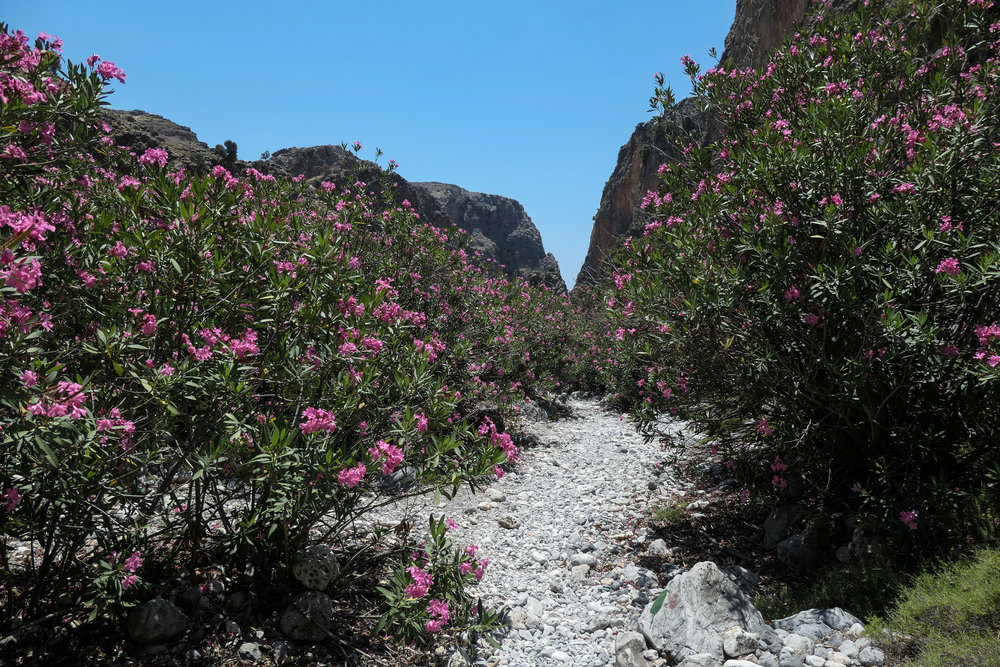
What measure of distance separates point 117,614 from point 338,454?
6.08 feet

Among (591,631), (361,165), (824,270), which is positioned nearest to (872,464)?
(824,270)

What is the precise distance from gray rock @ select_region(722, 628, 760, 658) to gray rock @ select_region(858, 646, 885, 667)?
2.12ft

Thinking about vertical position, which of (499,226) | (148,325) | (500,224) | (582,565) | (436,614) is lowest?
(582,565)

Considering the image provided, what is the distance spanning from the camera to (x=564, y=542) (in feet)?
20.7

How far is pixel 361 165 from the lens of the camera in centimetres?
966

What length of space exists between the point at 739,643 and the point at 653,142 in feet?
131

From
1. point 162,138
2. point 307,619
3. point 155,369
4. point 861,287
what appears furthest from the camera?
point 162,138

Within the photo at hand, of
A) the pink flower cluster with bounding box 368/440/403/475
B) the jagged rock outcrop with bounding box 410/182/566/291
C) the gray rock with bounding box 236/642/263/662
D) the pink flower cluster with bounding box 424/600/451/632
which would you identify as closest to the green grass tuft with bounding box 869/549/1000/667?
the pink flower cluster with bounding box 424/600/451/632

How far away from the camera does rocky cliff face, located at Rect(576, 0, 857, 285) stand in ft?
62.4

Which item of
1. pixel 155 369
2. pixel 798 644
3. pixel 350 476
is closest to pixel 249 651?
pixel 350 476

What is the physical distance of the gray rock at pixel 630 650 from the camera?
394 cm

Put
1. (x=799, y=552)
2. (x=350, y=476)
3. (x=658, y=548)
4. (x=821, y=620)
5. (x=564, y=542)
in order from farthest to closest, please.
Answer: (x=564, y=542) < (x=658, y=548) < (x=799, y=552) < (x=821, y=620) < (x=350, y=476)

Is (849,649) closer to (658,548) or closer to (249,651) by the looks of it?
(658,548)

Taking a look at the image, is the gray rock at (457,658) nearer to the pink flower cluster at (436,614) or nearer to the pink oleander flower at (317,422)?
the pink flower cluster at (436,614)
